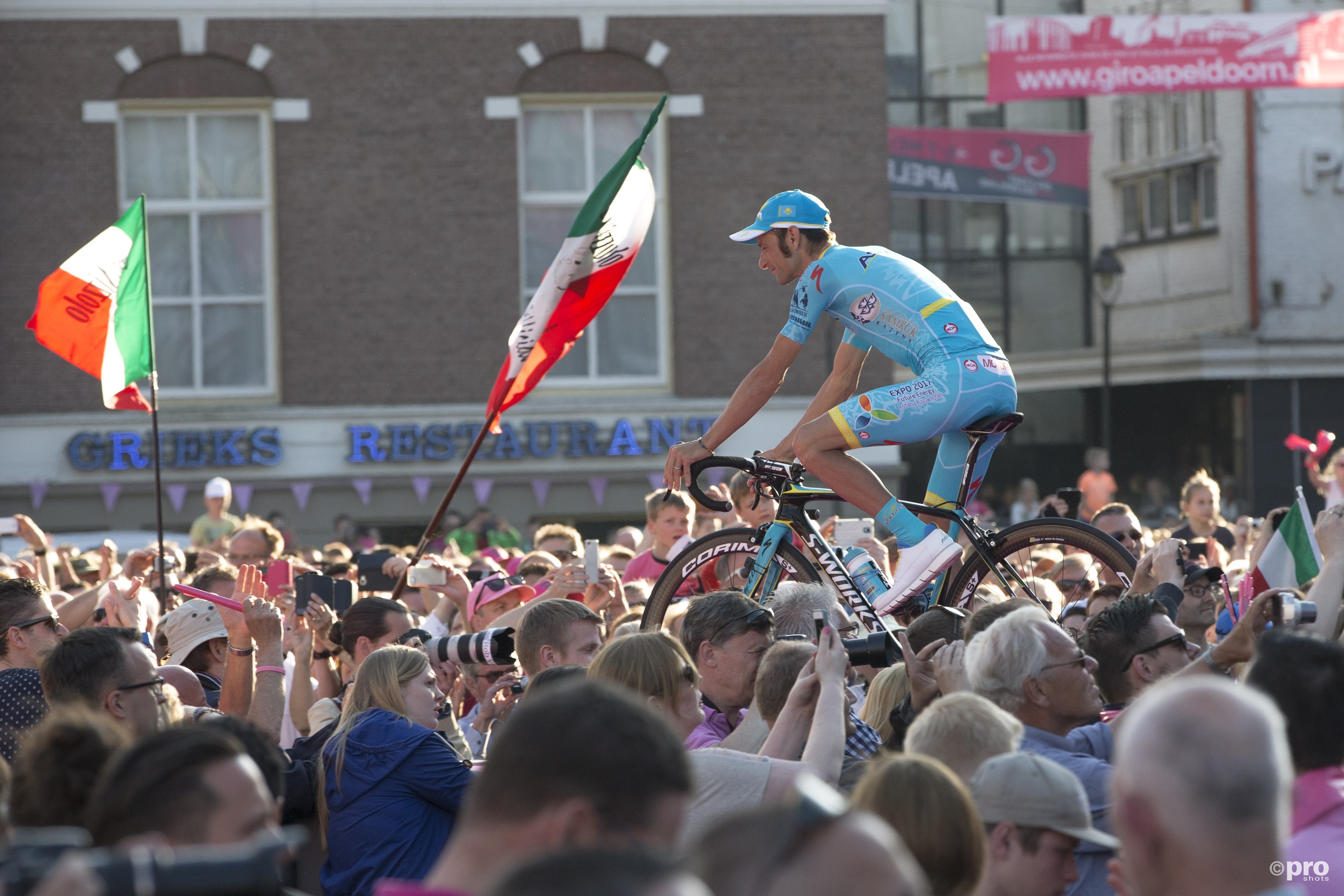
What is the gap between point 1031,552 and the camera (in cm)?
662

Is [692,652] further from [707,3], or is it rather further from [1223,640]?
[707,3]

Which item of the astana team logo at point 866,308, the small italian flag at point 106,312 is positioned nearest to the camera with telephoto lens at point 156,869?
the astana team logo at point 866,308

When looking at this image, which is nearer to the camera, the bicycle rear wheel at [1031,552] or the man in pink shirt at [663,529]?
the bicycle rear wheel at [1031,552]

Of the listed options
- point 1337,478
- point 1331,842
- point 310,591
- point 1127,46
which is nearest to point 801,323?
point 310,591

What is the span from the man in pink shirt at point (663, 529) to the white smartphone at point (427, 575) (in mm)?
1175

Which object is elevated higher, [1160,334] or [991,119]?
[991,119]

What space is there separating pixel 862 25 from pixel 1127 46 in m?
4.25

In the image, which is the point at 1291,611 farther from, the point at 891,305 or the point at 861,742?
the point at 891,305

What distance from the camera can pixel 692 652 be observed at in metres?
5.00

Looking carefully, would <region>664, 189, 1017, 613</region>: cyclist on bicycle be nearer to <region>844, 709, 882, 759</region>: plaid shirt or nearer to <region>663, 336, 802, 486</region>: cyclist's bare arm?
<region>663, 336, 802, 486</region>: cyclist's bare arm

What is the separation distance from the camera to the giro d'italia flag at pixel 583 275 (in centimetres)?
880

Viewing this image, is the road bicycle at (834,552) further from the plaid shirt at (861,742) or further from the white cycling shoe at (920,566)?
the plaid shirt at (861,742)

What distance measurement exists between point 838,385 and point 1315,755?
3808mm

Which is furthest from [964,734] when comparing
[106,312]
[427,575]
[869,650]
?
[106,312]
